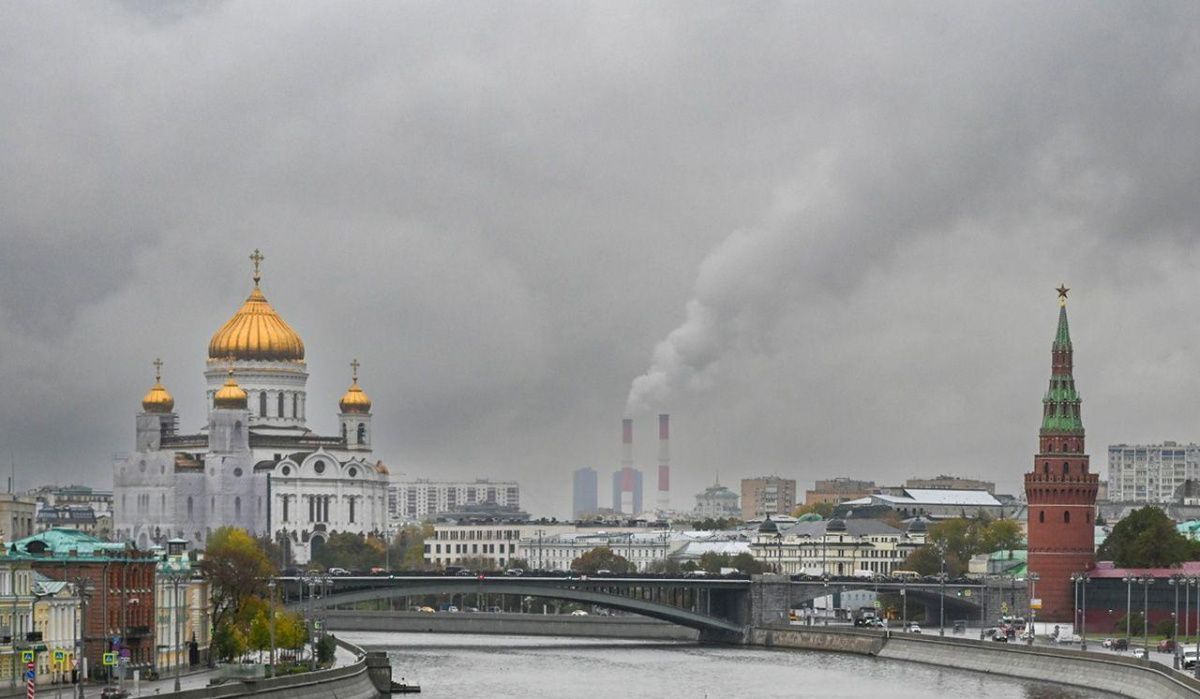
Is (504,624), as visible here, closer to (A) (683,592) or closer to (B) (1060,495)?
(A) (683,592)

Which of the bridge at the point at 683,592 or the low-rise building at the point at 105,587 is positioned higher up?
the low-rise building at the point at 105,587

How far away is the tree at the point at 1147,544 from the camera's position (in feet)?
484

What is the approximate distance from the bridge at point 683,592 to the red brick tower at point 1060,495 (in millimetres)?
4359

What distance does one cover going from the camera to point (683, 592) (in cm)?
16075

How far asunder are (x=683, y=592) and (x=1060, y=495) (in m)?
22.8

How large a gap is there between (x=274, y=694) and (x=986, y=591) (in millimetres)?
74431

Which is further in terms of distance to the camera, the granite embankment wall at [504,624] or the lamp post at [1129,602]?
the granite embankment wall at [504,624]

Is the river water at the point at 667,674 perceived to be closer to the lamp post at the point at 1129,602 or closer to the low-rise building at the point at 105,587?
the lamp post at the point at 1129,602

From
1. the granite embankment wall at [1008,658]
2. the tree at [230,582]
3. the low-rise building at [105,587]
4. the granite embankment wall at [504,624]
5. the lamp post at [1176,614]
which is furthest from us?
the granite embankment wall at [504,624]

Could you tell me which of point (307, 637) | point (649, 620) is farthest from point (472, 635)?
point (307, 637)

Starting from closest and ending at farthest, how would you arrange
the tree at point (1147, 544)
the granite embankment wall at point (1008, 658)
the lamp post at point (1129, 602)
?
1. the granite embankment wall at point (1008, 658)
2. the lamp post at point (1129, 602)
3. the tree at point (1147, 544)

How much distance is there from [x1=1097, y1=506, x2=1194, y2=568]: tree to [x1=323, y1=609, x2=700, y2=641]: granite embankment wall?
22893mm

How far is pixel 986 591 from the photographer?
500 ft

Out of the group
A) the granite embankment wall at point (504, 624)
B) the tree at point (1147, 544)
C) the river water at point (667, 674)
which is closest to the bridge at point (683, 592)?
the granite embankment wall at point (504, 624)
